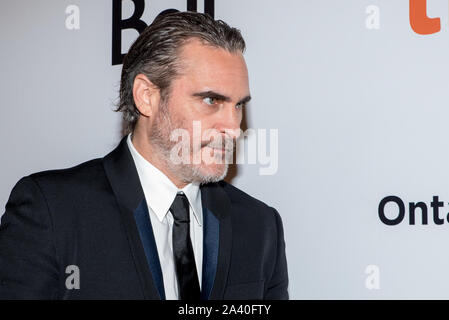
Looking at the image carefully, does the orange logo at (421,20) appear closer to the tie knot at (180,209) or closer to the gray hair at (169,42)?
the gray hair at (169,42)

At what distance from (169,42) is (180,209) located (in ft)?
1.55

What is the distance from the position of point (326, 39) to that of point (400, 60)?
248 millimetres

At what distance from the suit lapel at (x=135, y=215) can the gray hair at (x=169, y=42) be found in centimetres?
18

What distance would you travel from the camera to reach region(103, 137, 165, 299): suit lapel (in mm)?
1495

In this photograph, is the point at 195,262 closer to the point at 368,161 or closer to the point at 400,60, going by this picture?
the point at 368,161

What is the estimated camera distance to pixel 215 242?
1646 mm

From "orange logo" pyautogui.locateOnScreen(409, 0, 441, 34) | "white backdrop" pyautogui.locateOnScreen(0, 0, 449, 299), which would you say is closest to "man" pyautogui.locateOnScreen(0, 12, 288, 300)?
"white backdrop" pyautogui.locateOnScreen(0, 0, 449, 299)

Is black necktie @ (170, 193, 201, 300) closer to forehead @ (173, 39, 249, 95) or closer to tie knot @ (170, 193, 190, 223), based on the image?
tie knot @ (170, 193, 190, 223)

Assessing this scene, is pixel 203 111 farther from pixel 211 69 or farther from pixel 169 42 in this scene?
pixel 169 42

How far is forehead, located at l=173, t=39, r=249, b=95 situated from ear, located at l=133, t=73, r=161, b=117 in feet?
0.32

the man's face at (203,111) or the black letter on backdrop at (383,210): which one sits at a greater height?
the man's face at (203,111)

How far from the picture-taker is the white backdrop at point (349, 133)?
1.74m

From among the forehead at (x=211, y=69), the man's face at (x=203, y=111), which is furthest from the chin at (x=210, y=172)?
the forehead at (x=211, y=69)

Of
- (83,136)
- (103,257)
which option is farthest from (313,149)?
(83,136)
